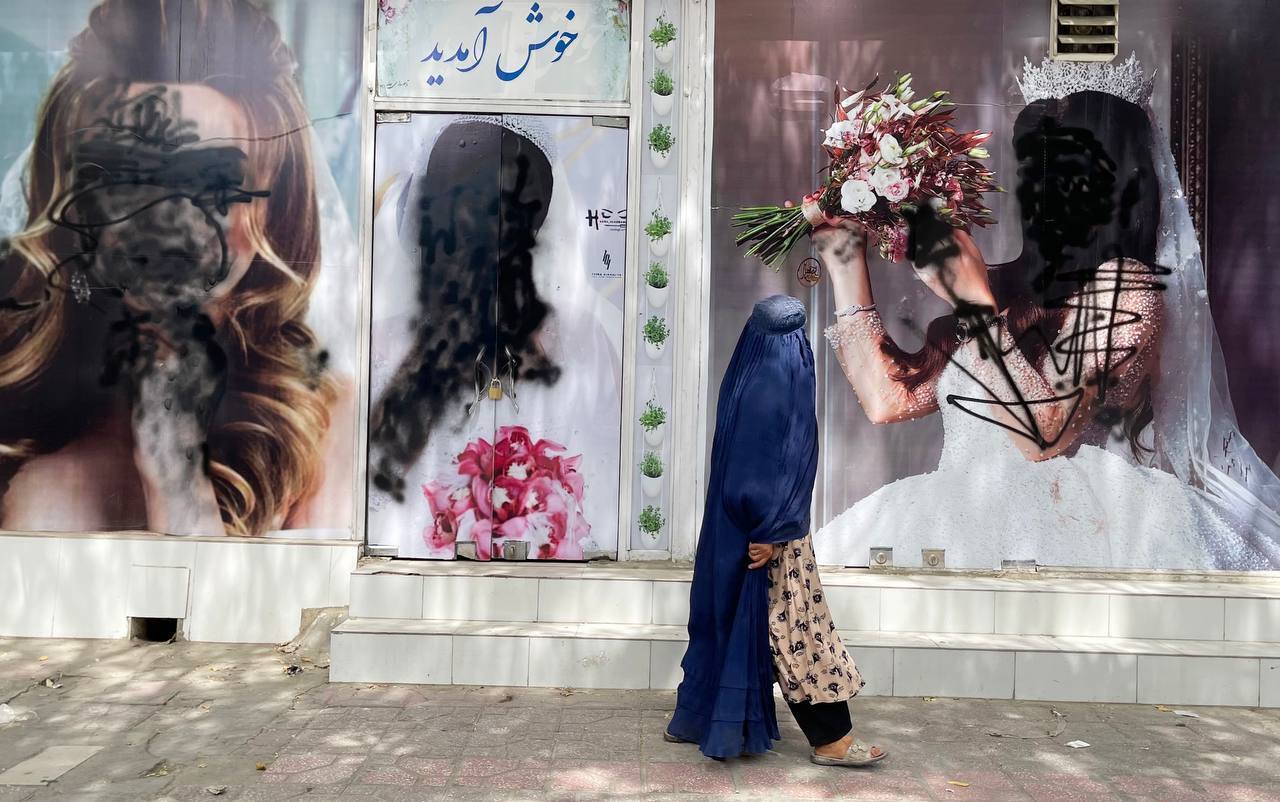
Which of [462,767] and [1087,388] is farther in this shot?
[1087,388]

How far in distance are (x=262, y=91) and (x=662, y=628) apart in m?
3.48

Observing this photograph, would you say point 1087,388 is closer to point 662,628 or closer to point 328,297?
point 662,628

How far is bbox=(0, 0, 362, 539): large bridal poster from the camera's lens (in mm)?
5898

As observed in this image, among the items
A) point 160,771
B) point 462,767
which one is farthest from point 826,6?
point 160,771

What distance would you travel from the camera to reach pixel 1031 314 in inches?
231

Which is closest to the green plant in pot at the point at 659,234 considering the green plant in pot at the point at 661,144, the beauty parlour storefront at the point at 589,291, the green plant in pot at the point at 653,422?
the beauty parlour storefront at the point at 589,291

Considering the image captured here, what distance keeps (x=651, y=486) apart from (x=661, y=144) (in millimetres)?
1803

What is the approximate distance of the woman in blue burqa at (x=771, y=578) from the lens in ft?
13.6

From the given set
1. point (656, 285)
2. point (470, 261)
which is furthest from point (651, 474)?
point (470, 261)

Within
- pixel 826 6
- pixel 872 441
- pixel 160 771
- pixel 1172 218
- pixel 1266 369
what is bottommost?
pixel 160 771

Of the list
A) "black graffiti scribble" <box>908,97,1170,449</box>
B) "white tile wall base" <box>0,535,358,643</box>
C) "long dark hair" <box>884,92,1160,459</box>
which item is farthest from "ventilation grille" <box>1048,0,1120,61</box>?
"white tile wall base" <box>0,535,358,643</box>

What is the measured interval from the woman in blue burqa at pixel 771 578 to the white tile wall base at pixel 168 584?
2.46m

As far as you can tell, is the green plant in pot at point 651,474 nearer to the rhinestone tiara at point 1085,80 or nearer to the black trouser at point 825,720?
the black trouser at point 825,720

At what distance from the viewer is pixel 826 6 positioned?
588 centimetres
